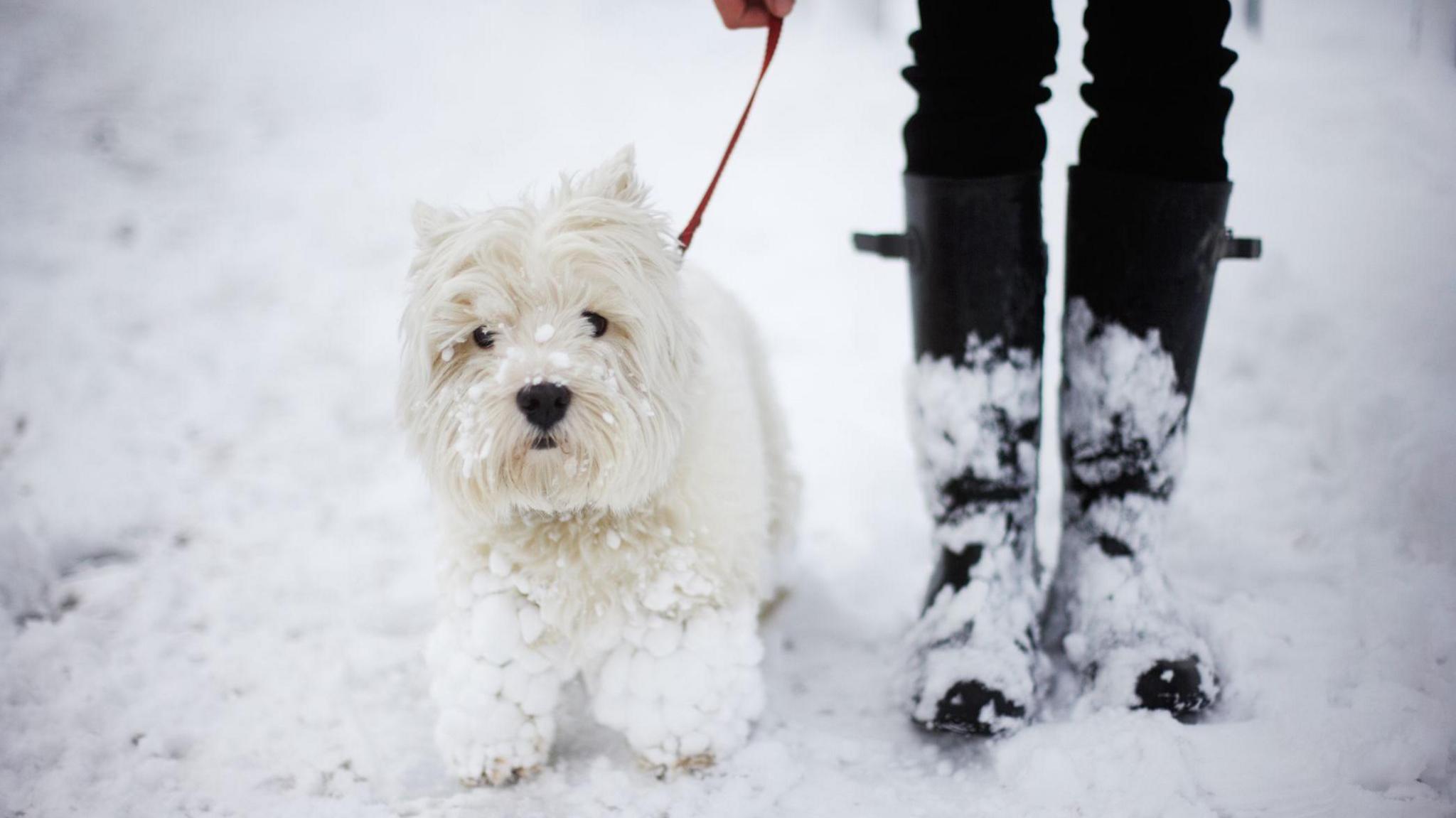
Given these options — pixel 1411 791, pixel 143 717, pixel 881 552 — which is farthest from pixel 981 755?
pixel 143 717

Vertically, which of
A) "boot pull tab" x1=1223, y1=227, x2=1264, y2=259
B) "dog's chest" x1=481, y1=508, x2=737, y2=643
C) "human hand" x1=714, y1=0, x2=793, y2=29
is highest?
"human hand" x1=714, y1=0, x2=793, y2=29

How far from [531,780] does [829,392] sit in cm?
199

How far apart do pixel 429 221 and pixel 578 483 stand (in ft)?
1.83

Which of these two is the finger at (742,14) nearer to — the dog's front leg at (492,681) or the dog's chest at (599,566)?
the dog's chest at (599,566)

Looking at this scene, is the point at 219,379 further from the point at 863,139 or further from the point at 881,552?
the point at 863,139

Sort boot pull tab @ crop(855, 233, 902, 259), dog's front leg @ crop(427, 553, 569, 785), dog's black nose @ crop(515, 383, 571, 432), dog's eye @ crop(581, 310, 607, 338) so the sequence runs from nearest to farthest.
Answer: dog's black nose @ crop(515, 383, 571, 432)
dog's eye @ crop(581, 310, 607, 338)
dog's front leg @ crop(427, 553, 569, 785)
boot pull tab @ crop(855, 233, 902, 259)

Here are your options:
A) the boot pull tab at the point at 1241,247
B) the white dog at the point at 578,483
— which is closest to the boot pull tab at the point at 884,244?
the white dog at the point at 578,483

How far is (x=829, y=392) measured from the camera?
332 cm

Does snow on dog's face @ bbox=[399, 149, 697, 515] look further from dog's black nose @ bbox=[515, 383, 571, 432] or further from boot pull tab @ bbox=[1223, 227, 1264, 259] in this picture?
boot pull tab @ bbox=[1223, 227, 1264, 259]

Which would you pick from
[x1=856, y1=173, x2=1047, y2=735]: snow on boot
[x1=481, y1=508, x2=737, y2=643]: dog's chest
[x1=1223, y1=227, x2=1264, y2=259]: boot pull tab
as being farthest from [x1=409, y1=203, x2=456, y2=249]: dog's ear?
[x1=1223, y1=227, x2=1264, y2=259]: boot pull tab

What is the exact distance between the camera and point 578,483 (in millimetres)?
1499

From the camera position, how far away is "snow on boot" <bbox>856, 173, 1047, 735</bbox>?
1.72 metres

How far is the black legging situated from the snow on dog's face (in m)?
0.65

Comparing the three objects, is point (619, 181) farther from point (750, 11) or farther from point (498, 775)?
point (498, 775)
